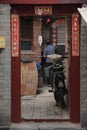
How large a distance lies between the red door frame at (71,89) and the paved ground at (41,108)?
38 centimetres

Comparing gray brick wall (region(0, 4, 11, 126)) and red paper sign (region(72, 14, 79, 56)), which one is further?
red paper sign (region(72, 14, 79, 56))

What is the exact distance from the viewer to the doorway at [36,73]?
1359 cm

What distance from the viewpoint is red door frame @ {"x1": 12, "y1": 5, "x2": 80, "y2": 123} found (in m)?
12.7

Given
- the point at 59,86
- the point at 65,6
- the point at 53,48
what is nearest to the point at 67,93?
the point at 59,86

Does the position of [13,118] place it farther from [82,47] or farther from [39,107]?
[82,47]

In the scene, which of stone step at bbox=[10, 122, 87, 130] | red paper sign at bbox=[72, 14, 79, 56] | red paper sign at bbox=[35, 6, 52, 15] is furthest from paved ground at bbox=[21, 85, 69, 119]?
red paper sign at bbox=[35, 6, 52, 15]

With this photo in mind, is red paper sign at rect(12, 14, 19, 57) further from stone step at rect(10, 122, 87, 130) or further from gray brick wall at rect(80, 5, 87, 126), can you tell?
stone step at rect(10, 122, 87, 130)

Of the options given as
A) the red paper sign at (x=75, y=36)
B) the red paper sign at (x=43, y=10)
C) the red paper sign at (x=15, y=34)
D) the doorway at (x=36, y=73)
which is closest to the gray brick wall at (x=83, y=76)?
the red paper sign at (x=75, y=36)

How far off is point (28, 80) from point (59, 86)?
139cm

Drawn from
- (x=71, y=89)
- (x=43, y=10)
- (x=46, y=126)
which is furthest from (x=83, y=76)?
(x=43, y=10)

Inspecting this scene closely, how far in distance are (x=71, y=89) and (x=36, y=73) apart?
8.97 ft

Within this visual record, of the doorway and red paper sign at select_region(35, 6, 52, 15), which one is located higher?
red paper sign at select_region(35, 6, 52, 15)

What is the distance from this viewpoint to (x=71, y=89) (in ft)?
42.2

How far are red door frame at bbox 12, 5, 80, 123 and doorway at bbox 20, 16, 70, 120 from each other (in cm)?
32
